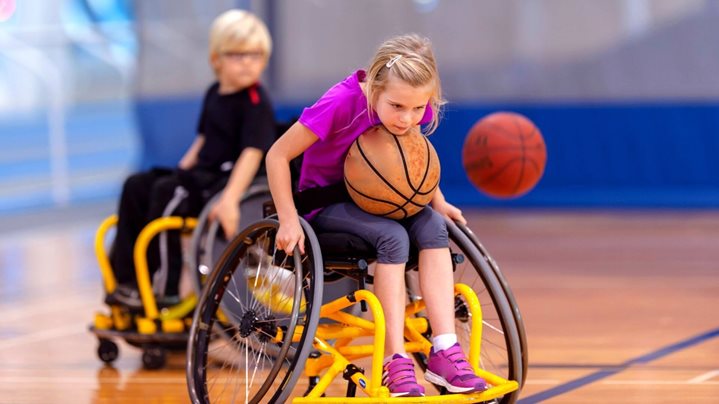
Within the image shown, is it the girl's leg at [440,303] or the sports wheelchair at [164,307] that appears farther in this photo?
the sports wheelchair at [164,307]

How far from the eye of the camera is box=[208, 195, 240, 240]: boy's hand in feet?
11.8

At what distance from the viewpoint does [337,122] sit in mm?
2824

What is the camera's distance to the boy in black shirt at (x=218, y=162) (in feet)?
12.4

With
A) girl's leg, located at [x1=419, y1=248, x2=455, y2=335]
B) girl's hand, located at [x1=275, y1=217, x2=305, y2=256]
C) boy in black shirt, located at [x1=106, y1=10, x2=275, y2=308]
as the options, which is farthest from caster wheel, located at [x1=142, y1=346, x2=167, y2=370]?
girl's leg, located at [x1=419, y1=248, x2=455, y2=335]

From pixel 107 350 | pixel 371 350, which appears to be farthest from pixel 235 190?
pixel 371 350

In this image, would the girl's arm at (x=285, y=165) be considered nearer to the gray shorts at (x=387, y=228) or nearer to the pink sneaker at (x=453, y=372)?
the gray shorts at (x=387, y=228)

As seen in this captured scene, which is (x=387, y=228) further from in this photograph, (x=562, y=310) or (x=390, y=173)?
(x=562, y=310)

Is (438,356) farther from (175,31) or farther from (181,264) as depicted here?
(175,31)

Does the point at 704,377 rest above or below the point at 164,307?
below

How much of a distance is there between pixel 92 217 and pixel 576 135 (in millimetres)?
3334

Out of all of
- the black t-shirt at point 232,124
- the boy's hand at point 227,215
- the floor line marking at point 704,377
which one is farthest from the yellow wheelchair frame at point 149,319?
the floor line marking at point 704,377

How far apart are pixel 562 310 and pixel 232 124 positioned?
4.99ft

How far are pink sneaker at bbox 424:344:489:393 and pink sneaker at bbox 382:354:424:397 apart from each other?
0.06m

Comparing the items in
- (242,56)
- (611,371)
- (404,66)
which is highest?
(242,56)
